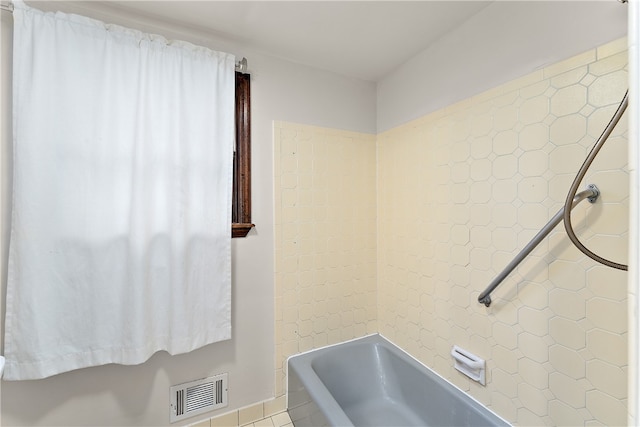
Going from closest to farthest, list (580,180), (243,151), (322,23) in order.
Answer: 1. (580,180)
2. (322,23)
3. (243,151)

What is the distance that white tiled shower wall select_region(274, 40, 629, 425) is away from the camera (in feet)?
3.05

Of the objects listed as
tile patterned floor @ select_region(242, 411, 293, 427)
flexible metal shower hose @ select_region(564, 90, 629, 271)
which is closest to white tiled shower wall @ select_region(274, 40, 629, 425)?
flexible metal shower hose @ select_region(564, 90, 629, 271)

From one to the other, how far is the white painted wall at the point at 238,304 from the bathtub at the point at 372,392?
249 mm

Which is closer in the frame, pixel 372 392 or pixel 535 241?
pixel 535 241

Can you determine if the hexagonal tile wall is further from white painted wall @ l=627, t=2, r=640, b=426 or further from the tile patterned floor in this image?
the tile patterned floor

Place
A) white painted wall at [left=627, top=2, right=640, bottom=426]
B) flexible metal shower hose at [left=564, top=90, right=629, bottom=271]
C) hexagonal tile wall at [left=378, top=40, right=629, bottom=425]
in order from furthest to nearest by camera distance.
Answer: hexagonal tile wall at [left=378, top=40, right=629, bottom=425] → flexible metal shower hose at [left=564, top=90, right=629, bottom=271] → white painted wall at [left=627, top=2, right=640, bottom=426]

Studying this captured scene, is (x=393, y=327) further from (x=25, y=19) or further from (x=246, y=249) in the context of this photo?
(x=25, y=19)

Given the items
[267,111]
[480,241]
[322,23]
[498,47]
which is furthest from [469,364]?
[322,23]

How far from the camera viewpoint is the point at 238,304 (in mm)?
1558

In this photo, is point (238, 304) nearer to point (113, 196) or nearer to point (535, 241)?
point (113, 196)

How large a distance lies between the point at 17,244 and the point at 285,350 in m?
1.33

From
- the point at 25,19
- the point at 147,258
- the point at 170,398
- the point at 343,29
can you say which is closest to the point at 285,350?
the point at 170,398

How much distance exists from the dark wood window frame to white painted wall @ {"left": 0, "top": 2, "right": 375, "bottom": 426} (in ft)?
0.14

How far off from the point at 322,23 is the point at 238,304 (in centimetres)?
151
